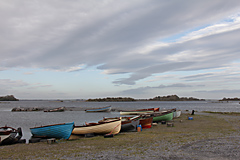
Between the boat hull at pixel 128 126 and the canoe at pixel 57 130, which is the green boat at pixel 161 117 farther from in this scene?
the canoe at pixel 57 130

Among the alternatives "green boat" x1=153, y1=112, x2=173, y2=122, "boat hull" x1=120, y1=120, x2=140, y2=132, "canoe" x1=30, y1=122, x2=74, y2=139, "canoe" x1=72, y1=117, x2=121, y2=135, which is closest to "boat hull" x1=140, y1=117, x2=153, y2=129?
"boat hull" x1=120, y1=120, x2=140, y2=132

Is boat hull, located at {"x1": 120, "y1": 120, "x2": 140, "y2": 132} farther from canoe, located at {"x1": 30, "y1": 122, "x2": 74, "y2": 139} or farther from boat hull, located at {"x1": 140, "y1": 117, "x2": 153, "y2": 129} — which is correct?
canoe, located at {"x1": 30, "y1": 122, "x2": 74, "y2": 139}

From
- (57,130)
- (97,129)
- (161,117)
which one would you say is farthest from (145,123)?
(57,130)

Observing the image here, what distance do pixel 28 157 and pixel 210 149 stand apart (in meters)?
9.93

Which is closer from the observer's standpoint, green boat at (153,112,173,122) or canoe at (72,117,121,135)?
canoe at (72,117,121,135)

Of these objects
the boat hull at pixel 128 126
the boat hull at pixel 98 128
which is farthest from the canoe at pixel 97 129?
the boat hull at pixel 128 126

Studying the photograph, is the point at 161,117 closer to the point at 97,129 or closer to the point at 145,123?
the point at 145,123

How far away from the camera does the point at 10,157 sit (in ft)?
37.3

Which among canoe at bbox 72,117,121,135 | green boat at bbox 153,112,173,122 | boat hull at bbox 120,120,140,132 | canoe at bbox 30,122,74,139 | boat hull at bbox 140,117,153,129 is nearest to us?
canoe at bbox 30,122,74,139

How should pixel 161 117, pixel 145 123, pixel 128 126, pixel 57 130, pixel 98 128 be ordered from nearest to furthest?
pixel 57 130 < pixel 98 128 < pixel 128 126 < pixel 145 123 < pixel 161 117

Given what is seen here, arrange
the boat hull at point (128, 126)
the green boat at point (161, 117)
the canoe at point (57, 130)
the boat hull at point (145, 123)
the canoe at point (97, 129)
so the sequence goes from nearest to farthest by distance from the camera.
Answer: the canoe at point (57, 130) → the canoe at point (97, 129) → the boat hull at point (128, 126) → the boat hull at point (145, 123) → the green boat at point (161, 117)

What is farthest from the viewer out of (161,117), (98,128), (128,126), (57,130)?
(161,117)

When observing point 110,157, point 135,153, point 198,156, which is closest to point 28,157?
point 110,157

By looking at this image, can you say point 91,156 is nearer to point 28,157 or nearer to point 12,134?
point 28,157
